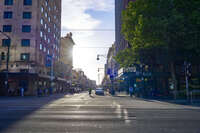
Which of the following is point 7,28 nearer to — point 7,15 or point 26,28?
point 7,15

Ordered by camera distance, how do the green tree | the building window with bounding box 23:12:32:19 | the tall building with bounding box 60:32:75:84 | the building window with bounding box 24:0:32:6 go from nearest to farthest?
the green tree → the building window with bounding box 23:12:32:19 → the building window with bounding box 24:0:32:6 → the tall building with bounding box 60:32:75:84

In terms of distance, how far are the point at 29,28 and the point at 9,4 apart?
24.8 feet

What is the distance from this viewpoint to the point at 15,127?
6309mm

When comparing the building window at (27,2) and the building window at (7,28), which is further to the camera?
the building window at (27,2)

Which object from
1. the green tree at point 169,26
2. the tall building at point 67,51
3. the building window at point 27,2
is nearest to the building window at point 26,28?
the building window at point 27,2

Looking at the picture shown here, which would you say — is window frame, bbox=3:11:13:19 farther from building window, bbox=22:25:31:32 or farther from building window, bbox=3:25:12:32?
building window, bbox=22:25:31:32

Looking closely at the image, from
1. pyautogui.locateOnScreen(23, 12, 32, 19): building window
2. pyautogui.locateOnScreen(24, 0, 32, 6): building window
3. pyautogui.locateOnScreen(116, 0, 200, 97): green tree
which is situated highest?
pyautogui.locateOnScreen(24, 0, 32, 6): building window

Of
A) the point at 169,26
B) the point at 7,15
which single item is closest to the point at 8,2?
the point at 7,15

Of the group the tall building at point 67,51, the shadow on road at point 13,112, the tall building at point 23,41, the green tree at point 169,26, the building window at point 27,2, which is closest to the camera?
the shadow on road at point 13,112

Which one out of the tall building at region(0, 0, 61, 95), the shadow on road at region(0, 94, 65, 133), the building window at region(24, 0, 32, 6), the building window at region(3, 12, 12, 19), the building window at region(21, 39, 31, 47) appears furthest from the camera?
the building window at region(24, 0, 32, 6)

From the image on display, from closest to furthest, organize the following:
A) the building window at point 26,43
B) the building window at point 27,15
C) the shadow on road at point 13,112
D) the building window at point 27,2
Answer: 1. the shadow on road at point 13,112
2. the building window at point 26,43
3. the building window at point 27,15
4. the building window at point 27,2

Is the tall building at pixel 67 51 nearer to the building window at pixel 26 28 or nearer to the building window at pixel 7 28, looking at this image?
the building window at pixel 26 28

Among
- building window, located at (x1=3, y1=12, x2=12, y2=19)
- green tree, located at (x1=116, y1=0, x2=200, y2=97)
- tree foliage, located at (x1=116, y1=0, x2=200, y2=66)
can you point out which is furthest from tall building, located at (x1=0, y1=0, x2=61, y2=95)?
green tree, located at (x1=116, y1=0, x2=200, y2=97)

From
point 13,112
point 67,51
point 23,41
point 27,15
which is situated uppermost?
point 27,15
